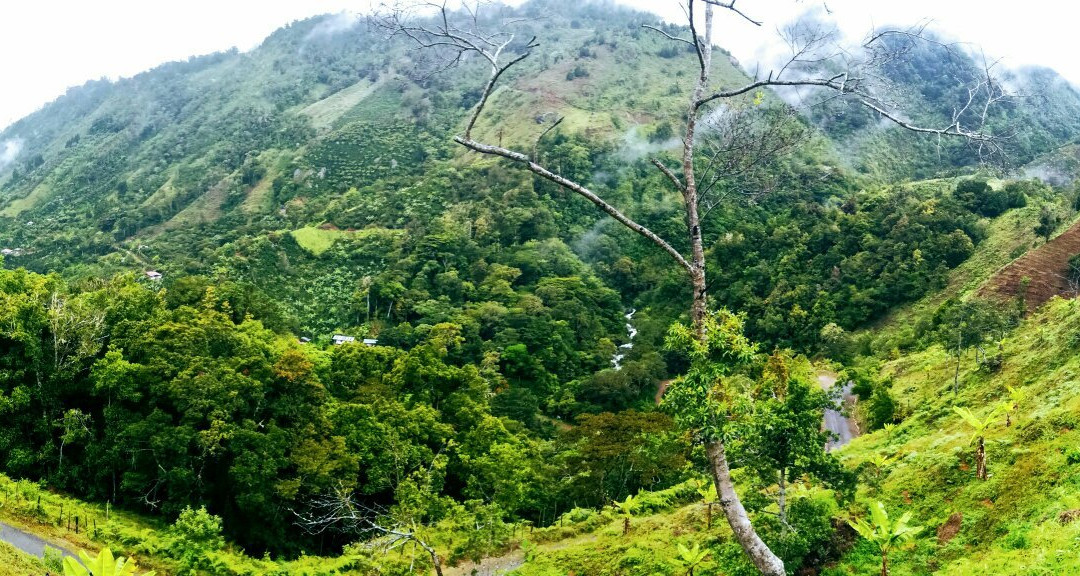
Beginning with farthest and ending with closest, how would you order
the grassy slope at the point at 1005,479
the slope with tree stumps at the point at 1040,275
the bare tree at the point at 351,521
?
the slope with tree stumps at the point at 1040,275
the bare tree at the point at 351,521
the grassy slope at the point at 1005,479

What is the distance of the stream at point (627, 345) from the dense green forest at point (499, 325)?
68cm

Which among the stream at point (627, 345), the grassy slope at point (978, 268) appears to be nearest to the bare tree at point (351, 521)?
the stream at point (627, 345)

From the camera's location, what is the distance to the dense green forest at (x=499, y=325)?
13.6 m

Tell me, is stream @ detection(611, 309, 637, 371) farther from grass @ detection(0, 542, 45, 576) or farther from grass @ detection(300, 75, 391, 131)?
grass @ detection(300, 75, 391, 131)

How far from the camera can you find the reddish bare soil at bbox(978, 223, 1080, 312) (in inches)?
1495

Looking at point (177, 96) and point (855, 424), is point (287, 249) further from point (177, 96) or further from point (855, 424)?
point (177, 96)

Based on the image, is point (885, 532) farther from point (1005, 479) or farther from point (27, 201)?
point (27, 201)

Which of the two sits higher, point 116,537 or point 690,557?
point 690,557

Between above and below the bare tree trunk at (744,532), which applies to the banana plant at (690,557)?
below

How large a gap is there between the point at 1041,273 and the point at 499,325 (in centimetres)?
3283

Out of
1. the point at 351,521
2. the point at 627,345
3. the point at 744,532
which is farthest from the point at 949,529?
the point at 627,345

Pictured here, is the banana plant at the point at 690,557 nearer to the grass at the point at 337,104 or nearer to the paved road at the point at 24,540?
the paved road at the point at 24,540

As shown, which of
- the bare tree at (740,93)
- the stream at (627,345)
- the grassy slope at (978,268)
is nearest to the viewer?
the bare tree at (740,93)

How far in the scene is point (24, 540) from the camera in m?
16.3
